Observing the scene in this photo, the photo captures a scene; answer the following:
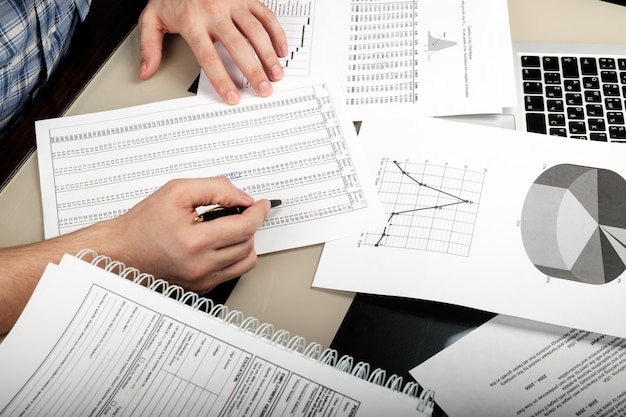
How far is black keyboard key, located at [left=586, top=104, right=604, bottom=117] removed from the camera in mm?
751

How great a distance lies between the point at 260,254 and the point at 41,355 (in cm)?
27

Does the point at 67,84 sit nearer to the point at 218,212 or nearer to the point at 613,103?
the point at 218,212

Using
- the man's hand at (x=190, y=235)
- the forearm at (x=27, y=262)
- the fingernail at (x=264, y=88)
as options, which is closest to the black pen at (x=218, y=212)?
the man's hand at (x=190, y=235)

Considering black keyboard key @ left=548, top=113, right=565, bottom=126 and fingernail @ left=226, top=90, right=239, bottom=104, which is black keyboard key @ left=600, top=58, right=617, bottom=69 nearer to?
black keyboard key @ left=548, top=113, right=565, bottom=126

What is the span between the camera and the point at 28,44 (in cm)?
91

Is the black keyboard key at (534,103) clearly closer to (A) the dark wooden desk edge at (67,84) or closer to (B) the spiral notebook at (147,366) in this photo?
(B) the spiral notebook at (147,366)

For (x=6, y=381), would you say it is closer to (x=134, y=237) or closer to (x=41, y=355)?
(x=41, y=355)

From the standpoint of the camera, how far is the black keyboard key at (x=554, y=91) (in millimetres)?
769

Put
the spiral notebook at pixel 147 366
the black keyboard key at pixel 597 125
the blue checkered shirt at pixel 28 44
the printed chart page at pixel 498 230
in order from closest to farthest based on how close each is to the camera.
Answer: the spiral notebook at pixel 147 366
the printed chart page at pixel 498 230
the black keyboard key at pixel 597 125
the blue checkered shirt at pixel 28 44

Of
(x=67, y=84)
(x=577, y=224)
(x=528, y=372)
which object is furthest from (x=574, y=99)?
(x=67, y=84)

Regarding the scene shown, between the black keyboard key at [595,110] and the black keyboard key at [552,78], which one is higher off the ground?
the black keyboard key at [552,78]

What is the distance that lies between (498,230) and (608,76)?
29cm

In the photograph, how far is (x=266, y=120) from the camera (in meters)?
0.80

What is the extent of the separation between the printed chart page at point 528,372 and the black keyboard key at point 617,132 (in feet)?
0.87
